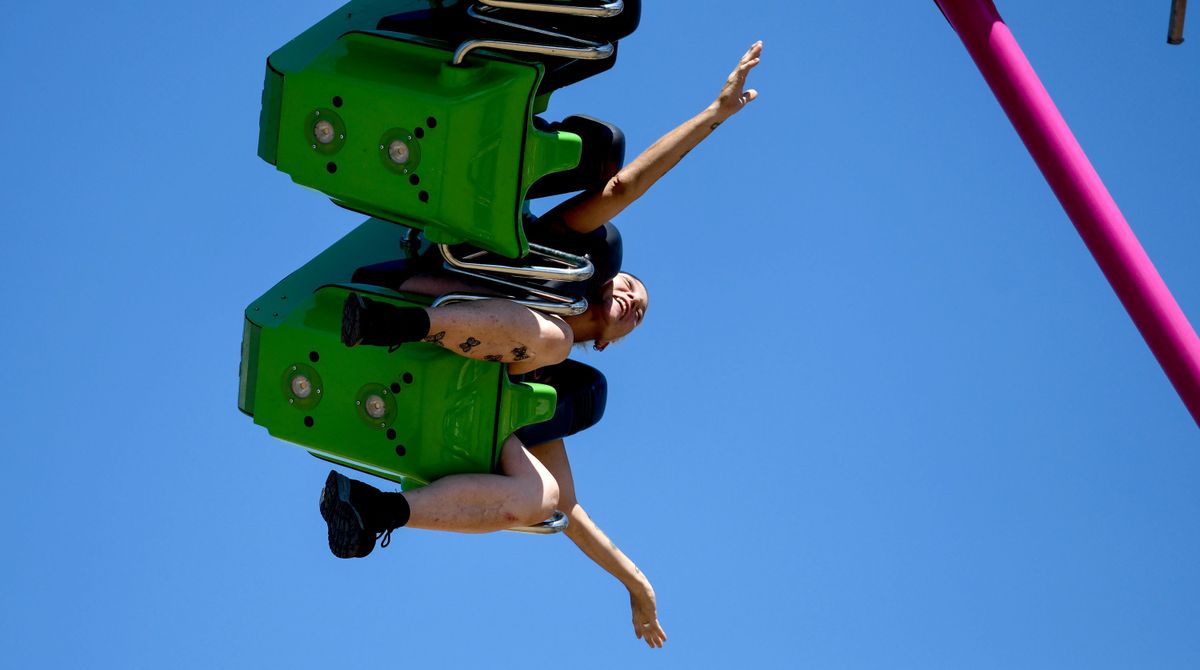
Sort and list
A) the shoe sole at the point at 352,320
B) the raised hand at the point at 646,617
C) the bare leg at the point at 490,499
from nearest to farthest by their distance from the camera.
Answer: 1. the shoe sole at the point at 352,320
2. the bare leg at the point at 490,499
3. the raised hand at the point at 646,617

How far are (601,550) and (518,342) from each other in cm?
153

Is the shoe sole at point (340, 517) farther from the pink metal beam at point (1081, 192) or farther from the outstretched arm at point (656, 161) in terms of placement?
the pink metal beam at point (1081, 192)

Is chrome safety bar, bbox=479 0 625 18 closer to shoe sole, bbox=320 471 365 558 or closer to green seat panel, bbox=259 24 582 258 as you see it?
green seat panel, bbox=259 24 582 258

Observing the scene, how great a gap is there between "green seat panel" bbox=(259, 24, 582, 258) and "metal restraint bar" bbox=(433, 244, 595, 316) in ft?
0.67

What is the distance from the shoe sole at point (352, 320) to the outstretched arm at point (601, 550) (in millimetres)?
1322

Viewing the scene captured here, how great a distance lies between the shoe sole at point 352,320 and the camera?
7930 millimetres

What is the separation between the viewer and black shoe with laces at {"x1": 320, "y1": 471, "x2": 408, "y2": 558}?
8.06 meters

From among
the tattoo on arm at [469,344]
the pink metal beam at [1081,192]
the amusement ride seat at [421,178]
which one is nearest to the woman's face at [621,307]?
the amusement ride seat at [421,178]

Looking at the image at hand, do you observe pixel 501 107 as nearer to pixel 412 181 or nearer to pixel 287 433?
pixel 412 181

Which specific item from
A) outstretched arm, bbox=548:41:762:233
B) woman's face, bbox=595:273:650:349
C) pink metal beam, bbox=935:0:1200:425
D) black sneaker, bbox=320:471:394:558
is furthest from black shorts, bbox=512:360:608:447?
pink metal beam, bbox=935:0:1200:425

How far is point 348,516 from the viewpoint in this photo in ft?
26.6

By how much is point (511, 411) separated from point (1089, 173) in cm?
215

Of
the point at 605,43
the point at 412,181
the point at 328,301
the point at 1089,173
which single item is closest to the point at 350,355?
the point at 328,301

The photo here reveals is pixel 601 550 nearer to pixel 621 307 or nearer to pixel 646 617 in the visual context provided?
Result: pixel 646 617
